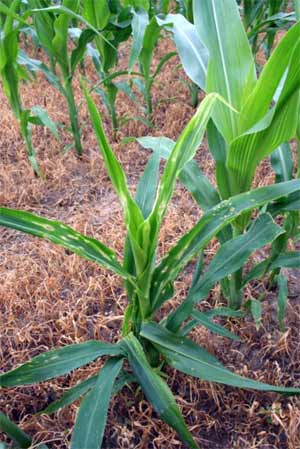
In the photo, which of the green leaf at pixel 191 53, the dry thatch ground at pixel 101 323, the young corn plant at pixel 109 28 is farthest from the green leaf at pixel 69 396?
the young corn plant at pixel 109 28

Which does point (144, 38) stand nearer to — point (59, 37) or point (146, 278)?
point (59, 37)

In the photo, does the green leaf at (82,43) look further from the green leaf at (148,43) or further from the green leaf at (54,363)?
the green leaf at (54,363)

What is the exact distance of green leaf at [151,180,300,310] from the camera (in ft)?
2.80

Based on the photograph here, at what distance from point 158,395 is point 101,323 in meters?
0.42

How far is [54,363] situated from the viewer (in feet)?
2.81

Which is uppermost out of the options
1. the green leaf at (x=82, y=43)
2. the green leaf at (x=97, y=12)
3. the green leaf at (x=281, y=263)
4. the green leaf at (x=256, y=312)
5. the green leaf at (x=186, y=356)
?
the green leaf at (x=97, y=12)

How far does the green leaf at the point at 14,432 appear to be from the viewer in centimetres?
85

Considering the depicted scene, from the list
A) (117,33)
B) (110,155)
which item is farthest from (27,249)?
(117,33)

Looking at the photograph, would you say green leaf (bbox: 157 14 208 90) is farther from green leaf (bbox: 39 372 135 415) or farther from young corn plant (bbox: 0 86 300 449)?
green leaf (bbox: 39 372 135 415)

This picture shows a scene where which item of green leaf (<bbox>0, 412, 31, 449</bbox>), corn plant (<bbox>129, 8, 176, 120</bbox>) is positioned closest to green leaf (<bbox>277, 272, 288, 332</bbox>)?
green leaf (<bbox>0, 412, 31, 449</bbox>)

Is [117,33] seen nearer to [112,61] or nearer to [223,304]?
[112,61]

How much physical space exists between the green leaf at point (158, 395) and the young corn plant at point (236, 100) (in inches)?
13.4

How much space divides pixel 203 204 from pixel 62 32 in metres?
1.03

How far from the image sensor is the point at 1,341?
1191 mm
